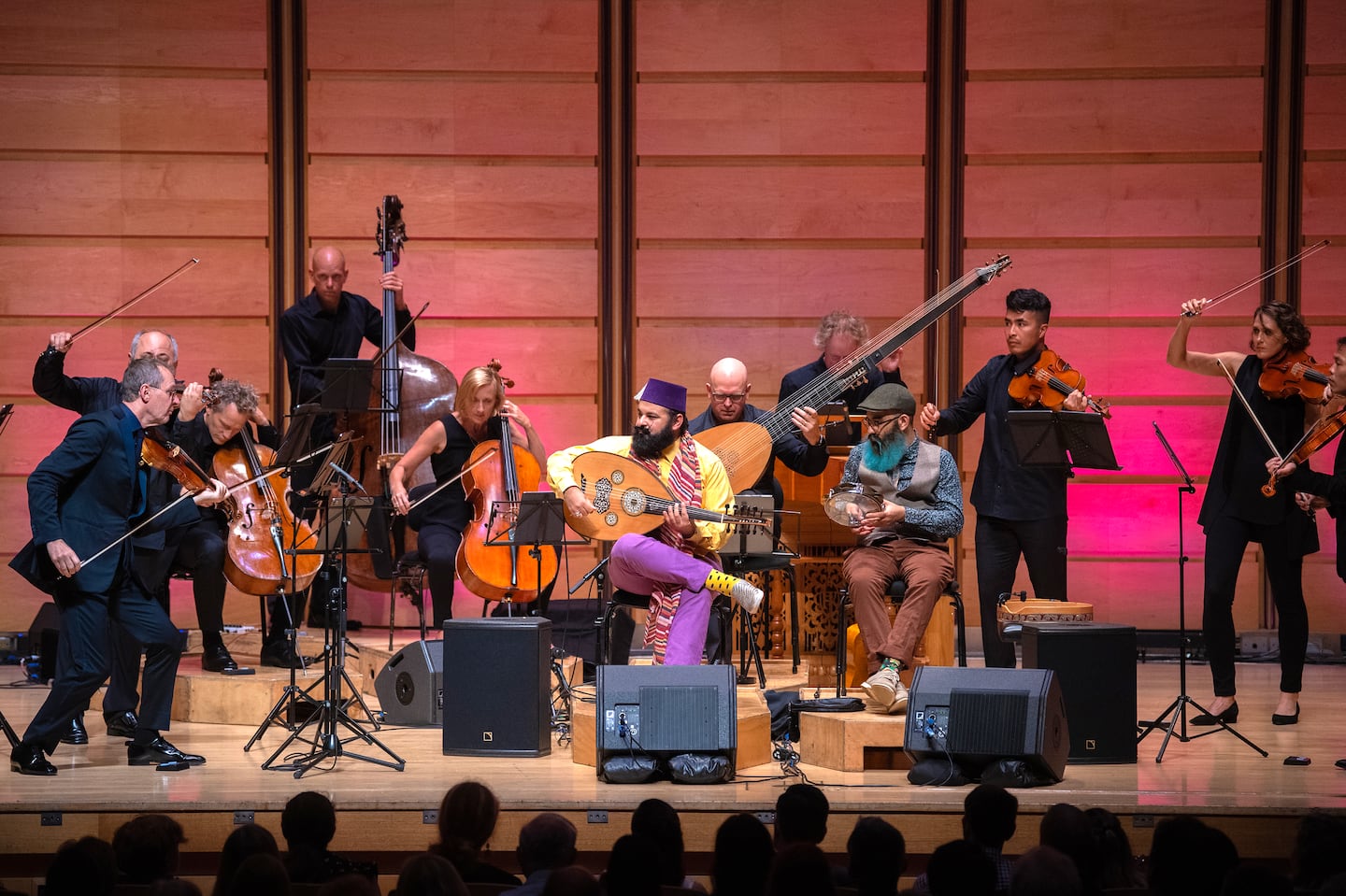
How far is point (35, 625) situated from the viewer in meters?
7.05

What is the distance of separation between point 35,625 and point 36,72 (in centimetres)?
302

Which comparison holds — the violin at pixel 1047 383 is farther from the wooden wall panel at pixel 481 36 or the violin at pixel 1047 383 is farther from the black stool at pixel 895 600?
the wooden wall panel at pixel 481 36

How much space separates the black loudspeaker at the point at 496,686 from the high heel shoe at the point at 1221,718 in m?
2.60

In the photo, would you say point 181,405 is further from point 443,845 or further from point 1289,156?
point 1289,156

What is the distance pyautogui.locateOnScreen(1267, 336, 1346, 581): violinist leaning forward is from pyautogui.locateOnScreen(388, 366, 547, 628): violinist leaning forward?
3130 mm

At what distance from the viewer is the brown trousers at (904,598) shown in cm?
518

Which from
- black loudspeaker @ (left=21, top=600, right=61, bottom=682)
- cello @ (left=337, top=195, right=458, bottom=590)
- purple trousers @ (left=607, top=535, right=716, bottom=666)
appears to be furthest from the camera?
black loudspeaker @ (left=21, top=600, right=61, bottom=682)

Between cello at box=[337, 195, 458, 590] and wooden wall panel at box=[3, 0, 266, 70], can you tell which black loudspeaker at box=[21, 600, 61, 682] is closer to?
cello at box=[337, 195, 458, 590]

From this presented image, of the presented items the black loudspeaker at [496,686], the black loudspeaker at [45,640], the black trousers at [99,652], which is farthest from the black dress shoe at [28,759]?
the black loudspeaker at [45,640]

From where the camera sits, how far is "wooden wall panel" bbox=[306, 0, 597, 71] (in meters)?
7.69

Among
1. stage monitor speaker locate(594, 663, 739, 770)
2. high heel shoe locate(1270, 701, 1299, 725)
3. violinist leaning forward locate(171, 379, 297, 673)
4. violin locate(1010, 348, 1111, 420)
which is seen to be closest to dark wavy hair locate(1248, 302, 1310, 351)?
violin locate(1010, 348, 1111, 420)

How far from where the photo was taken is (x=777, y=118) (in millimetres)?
7750

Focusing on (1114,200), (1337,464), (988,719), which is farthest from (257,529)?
(1114,200)

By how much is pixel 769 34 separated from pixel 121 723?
193 inches
